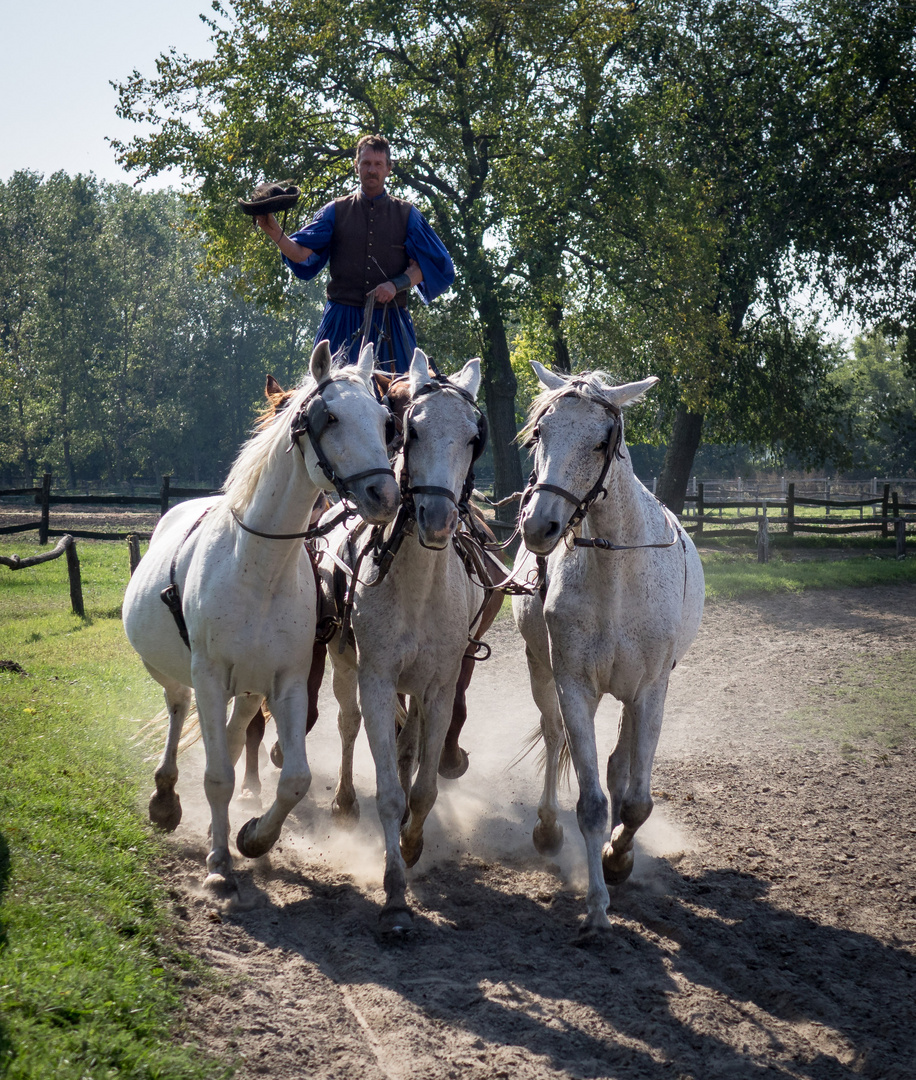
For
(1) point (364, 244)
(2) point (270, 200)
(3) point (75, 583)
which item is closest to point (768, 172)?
(3) point (75, 583)

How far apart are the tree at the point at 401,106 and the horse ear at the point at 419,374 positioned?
12749mm

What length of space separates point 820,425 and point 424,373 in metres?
18.6

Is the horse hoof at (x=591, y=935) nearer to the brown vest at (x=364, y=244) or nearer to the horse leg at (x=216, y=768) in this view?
the horse leg at (x=216, y=768)

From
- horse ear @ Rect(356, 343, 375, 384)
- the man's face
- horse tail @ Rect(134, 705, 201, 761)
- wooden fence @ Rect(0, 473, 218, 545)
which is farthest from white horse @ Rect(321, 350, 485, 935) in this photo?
wooden fence @ Rect(0, 473, 218, 545)

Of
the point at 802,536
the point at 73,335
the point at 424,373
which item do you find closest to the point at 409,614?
the point at 424,373

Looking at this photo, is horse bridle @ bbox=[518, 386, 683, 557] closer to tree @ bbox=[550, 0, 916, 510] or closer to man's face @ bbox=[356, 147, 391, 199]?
man's face @ bbox=[356, 147, 391, 199]

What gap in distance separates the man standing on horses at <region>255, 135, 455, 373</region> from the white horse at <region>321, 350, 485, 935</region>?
1.42 meters

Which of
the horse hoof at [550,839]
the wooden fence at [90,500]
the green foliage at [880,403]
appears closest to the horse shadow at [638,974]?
the horse hoof at [550,839]

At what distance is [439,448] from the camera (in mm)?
3760

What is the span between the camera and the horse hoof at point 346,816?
5.28 metres

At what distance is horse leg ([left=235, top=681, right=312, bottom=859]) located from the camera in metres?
4.07

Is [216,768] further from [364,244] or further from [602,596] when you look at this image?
[364,244]

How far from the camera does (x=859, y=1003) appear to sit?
3.32m

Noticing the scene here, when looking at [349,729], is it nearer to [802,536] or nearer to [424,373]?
[424,373]
